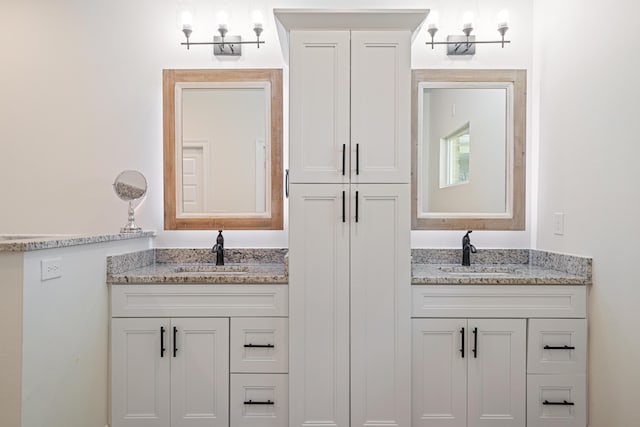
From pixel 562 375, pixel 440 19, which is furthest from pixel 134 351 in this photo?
pixel 440 19

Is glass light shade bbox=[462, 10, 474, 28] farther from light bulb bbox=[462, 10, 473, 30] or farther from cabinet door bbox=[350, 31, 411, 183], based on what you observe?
cabinet door bbox=[350, 31, 411, 183]

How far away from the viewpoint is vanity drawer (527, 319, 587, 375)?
1892mm

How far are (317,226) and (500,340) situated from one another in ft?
3.52

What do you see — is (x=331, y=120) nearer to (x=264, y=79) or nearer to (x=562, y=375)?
(x=264, y=79)

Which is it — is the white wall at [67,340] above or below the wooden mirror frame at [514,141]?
below

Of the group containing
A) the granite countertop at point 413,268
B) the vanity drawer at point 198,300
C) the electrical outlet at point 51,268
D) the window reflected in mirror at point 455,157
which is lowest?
the vanity drawer at point 198,300

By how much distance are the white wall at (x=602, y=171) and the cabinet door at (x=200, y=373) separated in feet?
5.92

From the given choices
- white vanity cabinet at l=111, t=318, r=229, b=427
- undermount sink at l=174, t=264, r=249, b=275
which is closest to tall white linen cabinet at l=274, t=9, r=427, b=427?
white vanity cabinet at l=111, t=318, r=229, b=427

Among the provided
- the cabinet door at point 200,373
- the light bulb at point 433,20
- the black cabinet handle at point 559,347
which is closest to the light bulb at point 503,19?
the light bulb at point 433,20

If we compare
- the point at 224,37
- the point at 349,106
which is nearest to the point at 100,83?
the point at 224,37

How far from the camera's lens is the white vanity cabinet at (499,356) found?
1896 millimetres

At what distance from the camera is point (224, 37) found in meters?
2.35

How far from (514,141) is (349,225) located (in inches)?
51.2

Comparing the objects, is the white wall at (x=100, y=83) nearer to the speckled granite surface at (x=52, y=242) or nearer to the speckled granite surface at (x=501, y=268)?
the speckled granite surface at (x=501, y=268)
